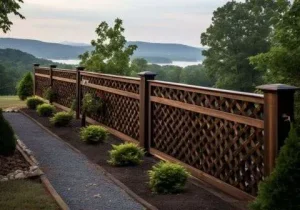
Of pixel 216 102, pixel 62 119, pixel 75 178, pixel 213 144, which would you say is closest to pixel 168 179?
pixel 213 144

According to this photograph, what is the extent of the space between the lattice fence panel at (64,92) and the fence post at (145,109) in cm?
535

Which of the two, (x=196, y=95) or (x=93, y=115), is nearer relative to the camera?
(x=196, y=95)

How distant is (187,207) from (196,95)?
184cm

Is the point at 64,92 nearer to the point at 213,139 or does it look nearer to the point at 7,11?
the point at 7,11

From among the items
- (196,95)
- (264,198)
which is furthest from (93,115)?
(264,198)

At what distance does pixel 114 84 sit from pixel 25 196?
16.2 feet

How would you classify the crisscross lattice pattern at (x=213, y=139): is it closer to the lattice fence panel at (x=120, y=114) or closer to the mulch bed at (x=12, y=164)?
the lattice fence panel at (x=120, y=114)

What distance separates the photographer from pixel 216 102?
5641 millimetres

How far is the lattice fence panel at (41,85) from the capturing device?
637 inches

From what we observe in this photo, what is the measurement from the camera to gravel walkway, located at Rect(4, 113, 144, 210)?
503 cm

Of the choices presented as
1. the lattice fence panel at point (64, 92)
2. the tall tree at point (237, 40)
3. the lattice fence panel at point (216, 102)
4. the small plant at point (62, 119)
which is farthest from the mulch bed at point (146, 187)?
the tall tree at point (237, 40)

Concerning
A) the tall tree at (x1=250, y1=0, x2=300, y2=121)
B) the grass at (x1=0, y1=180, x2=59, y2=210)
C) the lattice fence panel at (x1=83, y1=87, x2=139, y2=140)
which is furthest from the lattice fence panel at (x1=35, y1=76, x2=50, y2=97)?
the grass at (x1=0, y1=180, x2=59, y2=210)

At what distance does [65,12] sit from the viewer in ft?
59.4

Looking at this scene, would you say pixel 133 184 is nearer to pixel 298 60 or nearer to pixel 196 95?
pixel 196 95
